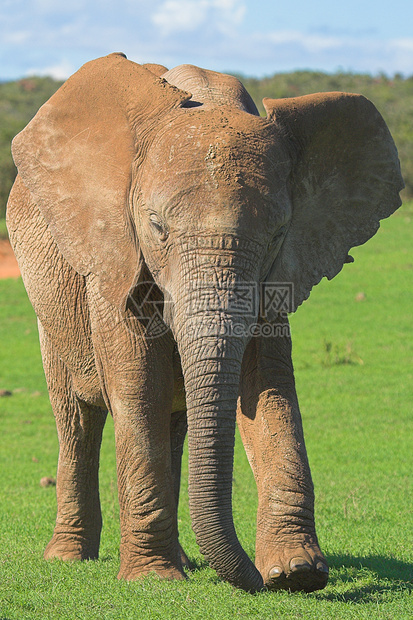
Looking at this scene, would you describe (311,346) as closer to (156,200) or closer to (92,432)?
(92,432)

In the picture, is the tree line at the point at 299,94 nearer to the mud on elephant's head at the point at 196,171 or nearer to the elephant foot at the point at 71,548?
the elephant foot at the point at 71,548

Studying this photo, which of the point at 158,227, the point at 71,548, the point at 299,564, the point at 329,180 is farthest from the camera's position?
the point at 71,548

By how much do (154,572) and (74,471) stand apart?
1652 mm

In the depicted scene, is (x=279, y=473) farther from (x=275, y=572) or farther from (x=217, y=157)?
(x=217, y=157)

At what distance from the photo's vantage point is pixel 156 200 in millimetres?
4816

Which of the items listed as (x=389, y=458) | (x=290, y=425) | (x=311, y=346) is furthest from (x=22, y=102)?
(x=290, y=425)

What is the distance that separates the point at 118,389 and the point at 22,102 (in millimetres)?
66861

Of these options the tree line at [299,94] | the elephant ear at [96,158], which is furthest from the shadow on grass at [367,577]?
the tree line at [299,94]

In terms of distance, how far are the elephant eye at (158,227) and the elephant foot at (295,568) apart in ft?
5.40

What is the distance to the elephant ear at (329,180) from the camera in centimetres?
529

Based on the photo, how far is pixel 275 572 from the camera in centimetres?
509

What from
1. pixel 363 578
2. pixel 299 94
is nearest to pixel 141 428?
pixel 363 578

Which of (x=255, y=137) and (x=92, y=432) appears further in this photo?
(x=92, y=432)

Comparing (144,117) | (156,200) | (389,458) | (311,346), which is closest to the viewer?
(156,200)
